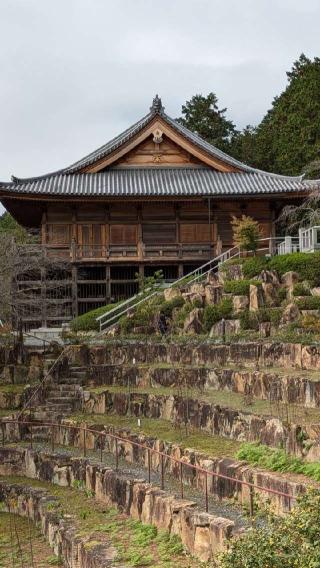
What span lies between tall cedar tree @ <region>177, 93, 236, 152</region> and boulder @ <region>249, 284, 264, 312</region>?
4109 centimetres

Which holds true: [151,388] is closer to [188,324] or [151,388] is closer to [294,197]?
[188,324]

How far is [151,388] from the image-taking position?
20.8 m

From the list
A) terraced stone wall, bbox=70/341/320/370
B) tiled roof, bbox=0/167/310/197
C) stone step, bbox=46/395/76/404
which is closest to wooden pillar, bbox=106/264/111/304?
tiled roof, bbox=0/167/310/197

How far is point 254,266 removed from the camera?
26328 mm

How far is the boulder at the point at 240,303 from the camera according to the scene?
2422cm

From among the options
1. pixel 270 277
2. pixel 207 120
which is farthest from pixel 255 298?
pixel 207 120

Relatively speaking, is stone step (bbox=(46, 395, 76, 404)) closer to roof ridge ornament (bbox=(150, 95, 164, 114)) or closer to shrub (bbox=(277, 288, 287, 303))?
shrub (bbox=(277, 288, 287, 303))

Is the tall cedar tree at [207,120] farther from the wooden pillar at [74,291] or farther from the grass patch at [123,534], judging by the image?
the grass patch at [123,534]

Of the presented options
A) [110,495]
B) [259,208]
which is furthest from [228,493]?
[259,208]

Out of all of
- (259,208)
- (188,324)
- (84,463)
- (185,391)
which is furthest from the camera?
(259,208)

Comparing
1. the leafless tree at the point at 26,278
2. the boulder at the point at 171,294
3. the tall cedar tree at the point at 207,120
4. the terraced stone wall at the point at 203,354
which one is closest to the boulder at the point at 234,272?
the boulder at the point at 171,294

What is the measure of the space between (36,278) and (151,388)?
47.9 ft

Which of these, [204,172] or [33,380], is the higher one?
[204,172]

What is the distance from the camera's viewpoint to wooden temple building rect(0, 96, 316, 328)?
111 feet
